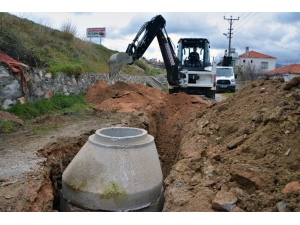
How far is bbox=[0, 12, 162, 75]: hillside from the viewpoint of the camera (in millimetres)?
10320

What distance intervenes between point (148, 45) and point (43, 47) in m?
4.43

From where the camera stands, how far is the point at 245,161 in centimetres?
493

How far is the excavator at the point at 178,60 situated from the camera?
12.9 metres

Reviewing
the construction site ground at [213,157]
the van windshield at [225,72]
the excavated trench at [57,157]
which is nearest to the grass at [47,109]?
the construction site ground at [213,157]

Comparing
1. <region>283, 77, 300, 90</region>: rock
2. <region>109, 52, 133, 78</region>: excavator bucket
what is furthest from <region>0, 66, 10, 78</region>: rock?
<region>283, 77, 300, 90</region>: rock

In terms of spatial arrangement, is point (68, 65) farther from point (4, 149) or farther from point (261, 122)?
point (261, 122)

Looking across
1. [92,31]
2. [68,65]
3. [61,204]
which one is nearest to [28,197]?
[61,204]

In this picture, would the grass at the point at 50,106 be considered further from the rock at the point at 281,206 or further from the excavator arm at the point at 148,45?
the rock at the point at 281,206

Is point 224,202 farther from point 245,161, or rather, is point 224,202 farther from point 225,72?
point 225,72

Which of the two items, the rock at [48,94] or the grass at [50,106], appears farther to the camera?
the rock at [48,94]

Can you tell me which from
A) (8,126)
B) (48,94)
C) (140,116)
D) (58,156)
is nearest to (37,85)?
(48,94)

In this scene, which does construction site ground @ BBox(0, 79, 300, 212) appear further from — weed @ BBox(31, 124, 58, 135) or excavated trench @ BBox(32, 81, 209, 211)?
weed @ BBox(31, 124, 58, 135)

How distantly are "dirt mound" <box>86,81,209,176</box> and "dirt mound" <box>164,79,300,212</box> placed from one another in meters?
2.16

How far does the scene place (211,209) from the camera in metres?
3.83
